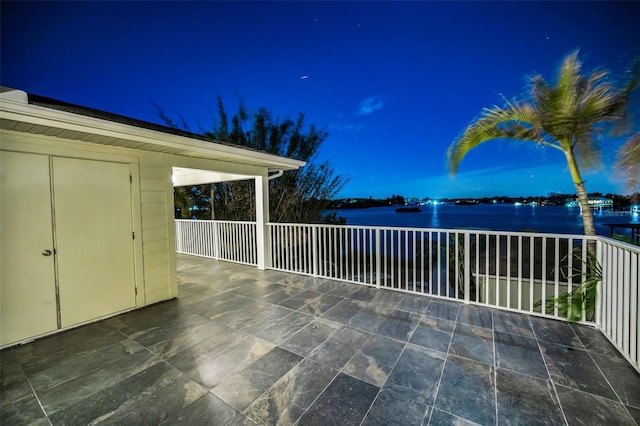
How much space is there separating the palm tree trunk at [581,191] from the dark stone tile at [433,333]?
2048 mm

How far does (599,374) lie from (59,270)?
5.27m

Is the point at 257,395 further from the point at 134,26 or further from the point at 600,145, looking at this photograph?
the point at 134,26

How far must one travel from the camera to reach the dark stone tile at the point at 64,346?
221 cm

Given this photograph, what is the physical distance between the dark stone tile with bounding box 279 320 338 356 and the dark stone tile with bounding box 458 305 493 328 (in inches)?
61.3

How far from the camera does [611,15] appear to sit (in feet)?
10.9

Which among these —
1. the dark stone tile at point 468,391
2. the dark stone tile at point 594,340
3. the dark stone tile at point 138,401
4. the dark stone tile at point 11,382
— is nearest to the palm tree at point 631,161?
the dark stone tile at point 594,340

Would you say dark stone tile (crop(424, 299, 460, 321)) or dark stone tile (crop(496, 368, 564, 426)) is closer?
dark stone tile (crop(496, 368, 564, 426))

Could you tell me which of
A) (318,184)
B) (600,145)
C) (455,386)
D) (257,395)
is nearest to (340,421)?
(257,395)

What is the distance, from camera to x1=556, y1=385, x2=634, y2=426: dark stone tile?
1429 mm

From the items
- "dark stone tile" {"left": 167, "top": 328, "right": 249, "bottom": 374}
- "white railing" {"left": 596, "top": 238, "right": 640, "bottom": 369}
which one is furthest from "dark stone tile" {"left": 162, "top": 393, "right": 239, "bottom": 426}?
"white railing" {"left": 596, "top": 238, "right": 640, "bottom": 369}

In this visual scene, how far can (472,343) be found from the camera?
234cm

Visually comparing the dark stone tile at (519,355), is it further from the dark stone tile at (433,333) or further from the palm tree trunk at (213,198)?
the palm tree trunk at (213,198)

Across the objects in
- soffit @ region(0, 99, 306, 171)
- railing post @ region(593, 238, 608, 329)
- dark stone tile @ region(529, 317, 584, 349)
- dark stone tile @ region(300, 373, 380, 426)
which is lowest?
dark stone tile @ region(529, 317, 584, 349)

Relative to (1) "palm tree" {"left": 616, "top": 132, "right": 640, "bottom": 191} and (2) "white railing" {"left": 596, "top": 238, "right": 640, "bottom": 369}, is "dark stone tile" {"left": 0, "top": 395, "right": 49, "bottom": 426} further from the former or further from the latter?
(1) "palm tree" {"left": 616, "top": 132, "right": 640, "bottom": 191}
